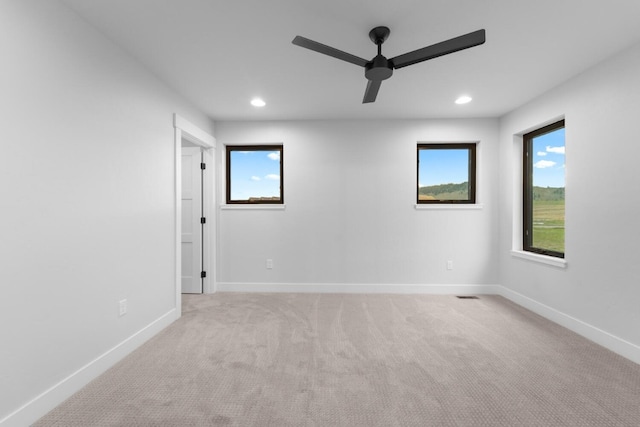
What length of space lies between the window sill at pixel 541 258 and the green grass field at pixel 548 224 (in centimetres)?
17

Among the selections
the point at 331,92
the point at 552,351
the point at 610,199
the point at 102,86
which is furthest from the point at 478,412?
the point at 102,86

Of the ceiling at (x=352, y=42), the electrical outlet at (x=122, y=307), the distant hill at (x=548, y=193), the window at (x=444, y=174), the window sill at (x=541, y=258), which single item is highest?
the ceiling at (x=352, y=42)

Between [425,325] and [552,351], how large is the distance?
998mm

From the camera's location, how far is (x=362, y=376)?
200cm

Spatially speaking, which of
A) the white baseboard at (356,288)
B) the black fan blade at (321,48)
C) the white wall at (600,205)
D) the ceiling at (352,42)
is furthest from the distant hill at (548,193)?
the black fan blade at (321,48)

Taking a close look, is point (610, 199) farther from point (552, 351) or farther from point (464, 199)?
point (464, 199)

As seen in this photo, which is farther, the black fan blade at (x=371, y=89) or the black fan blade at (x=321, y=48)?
the black fan blade at (x=371, y=89)

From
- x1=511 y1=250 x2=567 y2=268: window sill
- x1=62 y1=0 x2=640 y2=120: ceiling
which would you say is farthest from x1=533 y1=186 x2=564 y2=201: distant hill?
x1=62 y1=0 x2=640 y2=120: ceiling

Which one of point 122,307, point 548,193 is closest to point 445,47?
point 548,193

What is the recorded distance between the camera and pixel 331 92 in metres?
3.14

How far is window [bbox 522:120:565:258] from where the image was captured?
3154 mm

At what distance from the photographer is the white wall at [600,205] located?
2.28 metres

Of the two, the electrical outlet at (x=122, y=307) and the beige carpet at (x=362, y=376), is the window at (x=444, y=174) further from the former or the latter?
the electrical outlet at (x=122, y=307)

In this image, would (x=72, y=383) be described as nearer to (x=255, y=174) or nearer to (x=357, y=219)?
(x=255, y=174)
